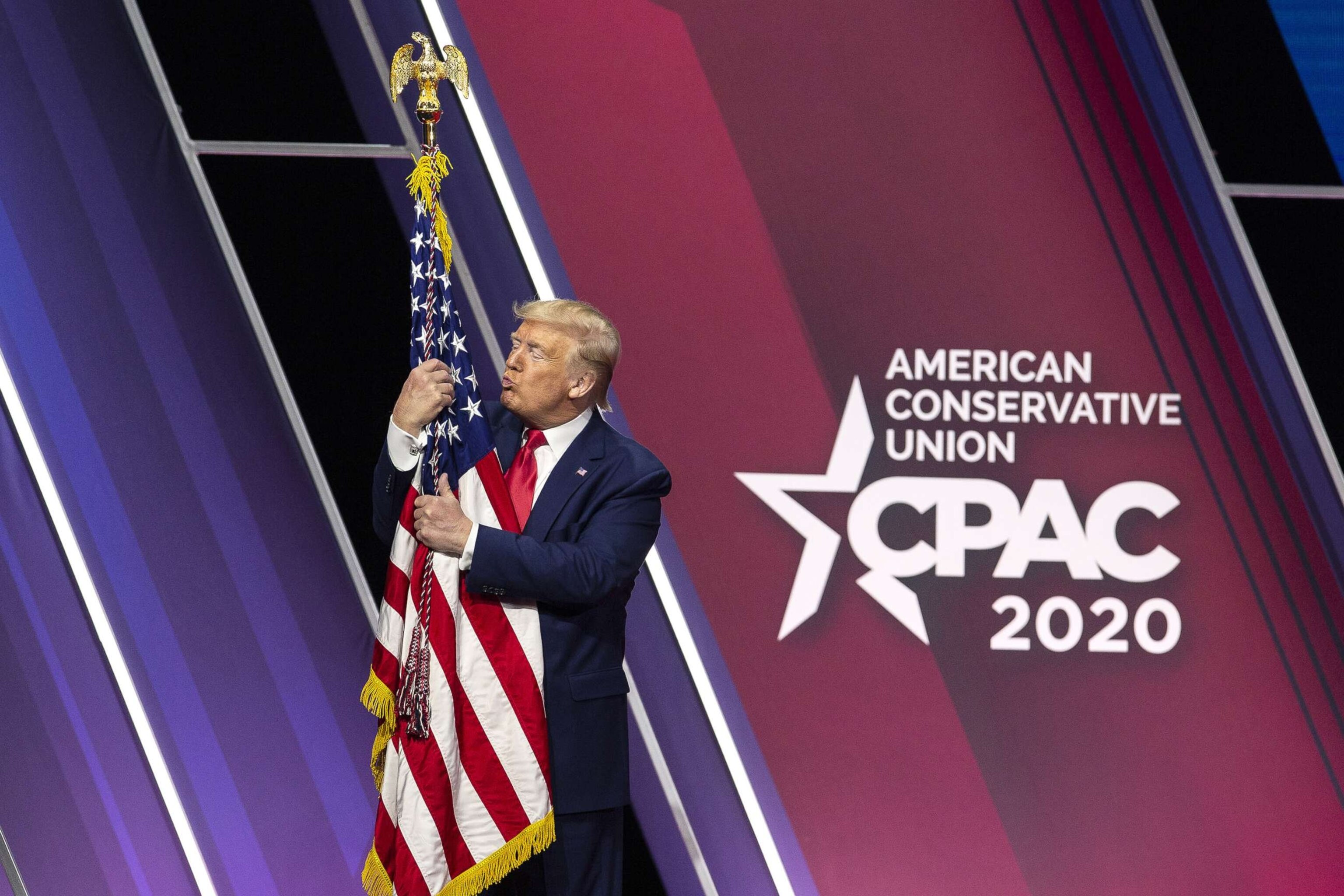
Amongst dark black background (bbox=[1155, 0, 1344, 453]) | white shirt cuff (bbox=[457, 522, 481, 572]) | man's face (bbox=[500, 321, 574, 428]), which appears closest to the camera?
white shirt cuff (bbox=[457, 522, 481, 572])

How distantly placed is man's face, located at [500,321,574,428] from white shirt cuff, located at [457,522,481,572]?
9.1 inches

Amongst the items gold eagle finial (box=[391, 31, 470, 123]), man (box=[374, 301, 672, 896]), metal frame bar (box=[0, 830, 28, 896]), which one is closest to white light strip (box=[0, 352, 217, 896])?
metal frame bar (box=[0, 830, 28, 896])

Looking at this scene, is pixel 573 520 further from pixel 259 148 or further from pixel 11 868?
pixel 11 868

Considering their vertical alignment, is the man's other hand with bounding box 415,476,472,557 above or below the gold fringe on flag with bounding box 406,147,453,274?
below

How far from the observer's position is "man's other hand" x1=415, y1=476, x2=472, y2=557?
1.91 m

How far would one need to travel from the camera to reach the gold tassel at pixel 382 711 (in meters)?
2.03

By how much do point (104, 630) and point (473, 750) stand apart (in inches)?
44.9

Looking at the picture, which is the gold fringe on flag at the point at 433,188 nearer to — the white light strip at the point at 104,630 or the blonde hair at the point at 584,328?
the blonde hair at the point at 584,328

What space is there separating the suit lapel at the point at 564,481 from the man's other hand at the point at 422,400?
0.21 m

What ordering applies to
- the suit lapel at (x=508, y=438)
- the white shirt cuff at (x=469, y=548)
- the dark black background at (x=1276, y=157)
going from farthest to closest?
the dark black background at (x=1276, y=157) → the suit lapel at (x=508, y=438) → the white shirt cuff at (x=469, y=548)

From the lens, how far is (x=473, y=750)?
1.98 m

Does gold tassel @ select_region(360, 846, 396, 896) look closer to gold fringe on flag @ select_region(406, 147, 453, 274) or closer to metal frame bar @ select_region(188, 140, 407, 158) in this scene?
gold fringe on flag @ select_region(406, 147, 453, 274)

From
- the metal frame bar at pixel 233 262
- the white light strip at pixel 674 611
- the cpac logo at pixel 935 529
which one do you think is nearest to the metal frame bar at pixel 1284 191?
the cpac logo at pixel 935 529

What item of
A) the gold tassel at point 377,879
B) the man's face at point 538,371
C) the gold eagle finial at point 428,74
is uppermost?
the gold eagle finial at point 428,74
